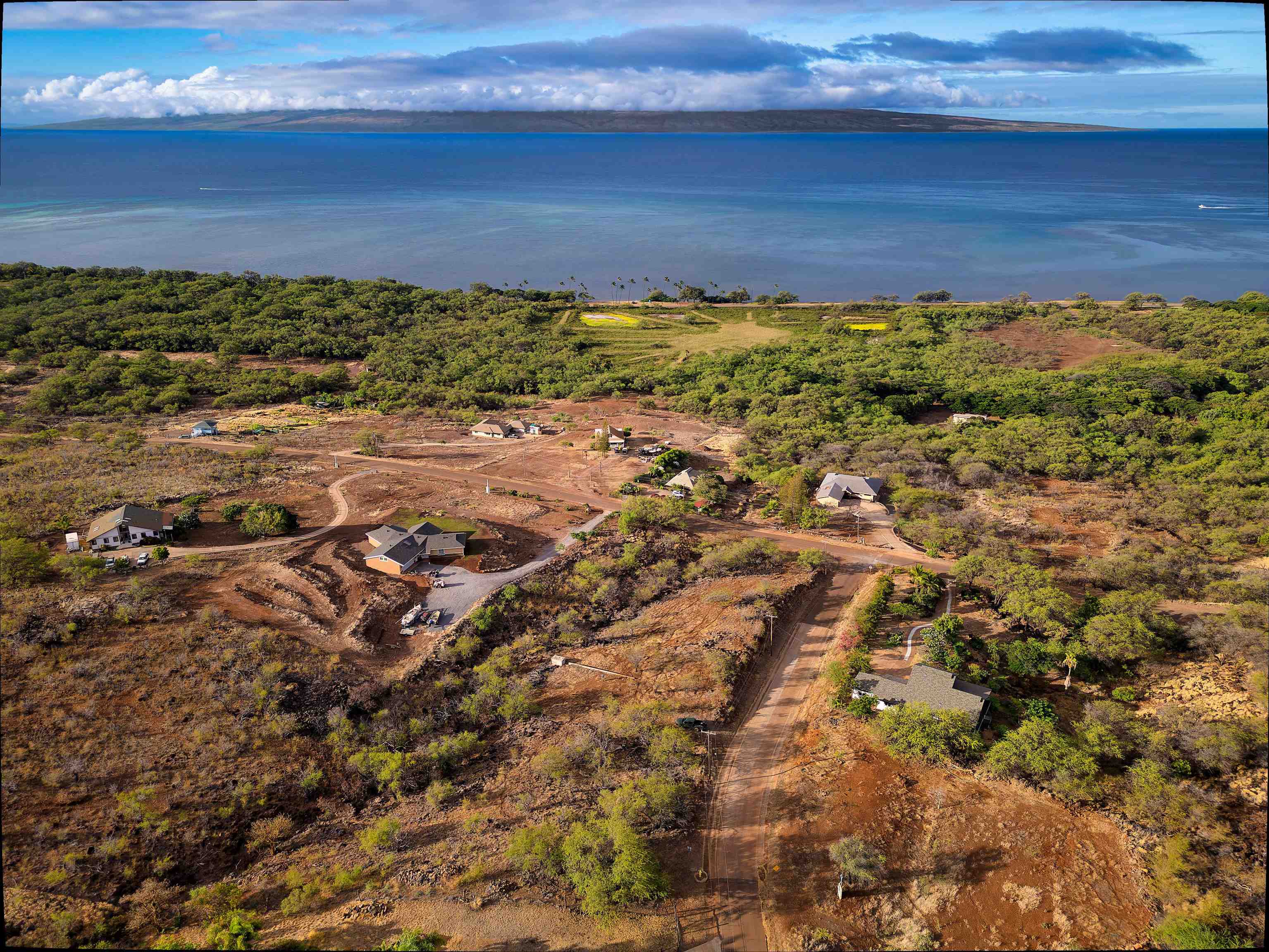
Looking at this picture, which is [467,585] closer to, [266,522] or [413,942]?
[266,522]

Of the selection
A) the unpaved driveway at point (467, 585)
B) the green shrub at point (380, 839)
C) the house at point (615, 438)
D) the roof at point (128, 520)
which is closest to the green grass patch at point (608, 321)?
the house at point (615, 438)

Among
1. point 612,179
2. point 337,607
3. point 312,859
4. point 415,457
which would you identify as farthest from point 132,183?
point 312,859

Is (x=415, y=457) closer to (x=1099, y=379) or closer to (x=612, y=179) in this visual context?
(x=1099, y=379)

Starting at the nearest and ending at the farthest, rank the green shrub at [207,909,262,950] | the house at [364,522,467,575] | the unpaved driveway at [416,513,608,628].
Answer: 1. the green shrub at [207,909,262,950]
2. the unpaved driveway at [416,513,608,628]
3. the house at [364,522,467,575]

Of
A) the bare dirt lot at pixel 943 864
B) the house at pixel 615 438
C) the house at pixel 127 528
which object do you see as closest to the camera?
the bare dirt lot at pixel 943 864

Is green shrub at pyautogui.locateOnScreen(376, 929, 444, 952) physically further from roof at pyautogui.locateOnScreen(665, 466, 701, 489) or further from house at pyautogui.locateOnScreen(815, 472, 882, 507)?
house at pyautogui.locateOnScreen(815, 472, 882, 507)

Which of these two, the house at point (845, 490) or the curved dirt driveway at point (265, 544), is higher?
the house at point (845, 490)

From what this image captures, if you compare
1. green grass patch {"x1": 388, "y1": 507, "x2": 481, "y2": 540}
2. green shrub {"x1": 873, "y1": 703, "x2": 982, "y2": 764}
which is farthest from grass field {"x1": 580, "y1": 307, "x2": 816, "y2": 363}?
green shrub {"x1": 873, "y1": 703, "x2": 982, "y2": 764}

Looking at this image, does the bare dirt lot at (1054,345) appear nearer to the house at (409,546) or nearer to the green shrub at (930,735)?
the green shrub at (930,735)
